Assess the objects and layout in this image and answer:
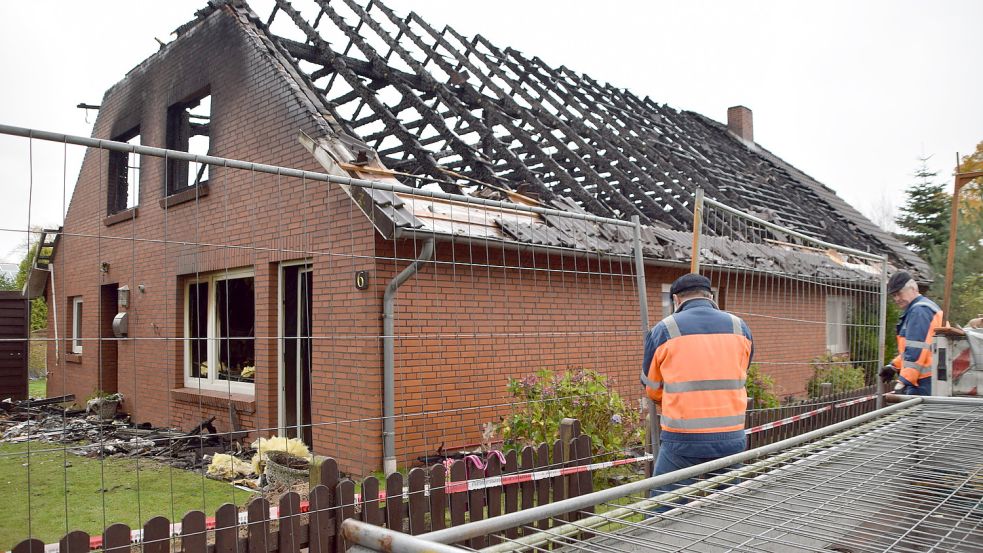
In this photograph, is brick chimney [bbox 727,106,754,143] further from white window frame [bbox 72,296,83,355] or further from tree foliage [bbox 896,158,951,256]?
white window frame [bbox 72,296,83,355]

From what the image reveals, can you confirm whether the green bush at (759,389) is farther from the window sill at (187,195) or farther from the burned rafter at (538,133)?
the window sill at (187,195)

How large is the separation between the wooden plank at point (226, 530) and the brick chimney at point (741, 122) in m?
18.8

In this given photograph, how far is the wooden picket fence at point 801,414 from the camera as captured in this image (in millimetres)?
6805

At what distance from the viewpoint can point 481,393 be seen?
6.73m

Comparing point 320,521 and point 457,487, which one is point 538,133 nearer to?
point 457,487

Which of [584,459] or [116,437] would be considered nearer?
[584,459]

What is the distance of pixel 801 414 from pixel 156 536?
6.58 m

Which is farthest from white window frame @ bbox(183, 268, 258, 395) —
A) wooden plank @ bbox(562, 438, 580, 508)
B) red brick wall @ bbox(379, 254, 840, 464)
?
wooden plank @ bbox(562, 438, 580, 508)

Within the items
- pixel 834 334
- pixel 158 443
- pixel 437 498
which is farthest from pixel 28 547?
pixel 834 334

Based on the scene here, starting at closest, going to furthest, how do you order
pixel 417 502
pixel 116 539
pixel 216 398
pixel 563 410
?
pixel 116 539 < pixel 417 502 < pixel 563 410 < pixel 216 398

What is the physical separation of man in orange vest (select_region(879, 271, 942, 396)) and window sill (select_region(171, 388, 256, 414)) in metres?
6.68

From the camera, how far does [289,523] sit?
341cm

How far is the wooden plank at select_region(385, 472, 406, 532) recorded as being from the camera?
3725mm

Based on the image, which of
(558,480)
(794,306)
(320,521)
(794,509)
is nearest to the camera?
(794,509)
